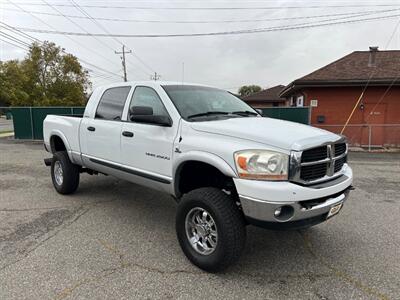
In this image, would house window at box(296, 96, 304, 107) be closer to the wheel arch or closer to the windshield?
the windshield

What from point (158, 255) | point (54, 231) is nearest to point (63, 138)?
point (54, 231)

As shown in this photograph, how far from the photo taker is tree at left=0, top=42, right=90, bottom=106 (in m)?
36.0

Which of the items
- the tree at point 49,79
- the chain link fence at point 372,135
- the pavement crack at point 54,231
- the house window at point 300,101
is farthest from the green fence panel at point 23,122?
the tree at point 49,79

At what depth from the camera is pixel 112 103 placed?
4.95 metres

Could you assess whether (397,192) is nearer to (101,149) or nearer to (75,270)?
(101,149)

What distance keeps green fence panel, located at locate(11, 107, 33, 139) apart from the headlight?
15753 millimetres

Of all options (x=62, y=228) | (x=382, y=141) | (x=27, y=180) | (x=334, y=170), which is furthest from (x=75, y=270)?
(x=382, y=141)

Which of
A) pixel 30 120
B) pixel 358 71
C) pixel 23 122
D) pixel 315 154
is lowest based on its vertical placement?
pixel 23 122

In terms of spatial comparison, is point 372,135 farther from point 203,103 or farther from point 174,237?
point 174,237

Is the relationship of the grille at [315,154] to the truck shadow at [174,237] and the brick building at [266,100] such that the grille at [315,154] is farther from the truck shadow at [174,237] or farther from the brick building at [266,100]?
the brick building at [266,100]

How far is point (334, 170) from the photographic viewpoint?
135 inches

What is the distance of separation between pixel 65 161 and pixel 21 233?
182 centimetres

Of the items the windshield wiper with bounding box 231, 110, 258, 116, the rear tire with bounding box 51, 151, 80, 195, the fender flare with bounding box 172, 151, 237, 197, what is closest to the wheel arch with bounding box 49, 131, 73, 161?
the rear tire with bounding box 51, 151, 80, 195

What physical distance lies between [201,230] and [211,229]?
0.15 meters
